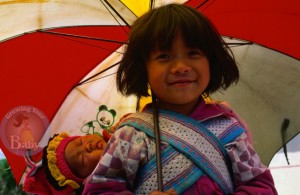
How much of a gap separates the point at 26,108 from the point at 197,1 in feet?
2.63

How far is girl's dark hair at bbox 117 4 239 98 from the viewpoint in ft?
3.04

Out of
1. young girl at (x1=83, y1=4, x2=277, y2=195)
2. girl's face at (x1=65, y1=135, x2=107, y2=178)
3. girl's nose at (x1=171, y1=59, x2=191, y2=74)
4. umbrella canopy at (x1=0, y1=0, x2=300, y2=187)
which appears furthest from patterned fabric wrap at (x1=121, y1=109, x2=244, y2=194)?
umbrella canopy at (x1=0, y1=0, x2=300, y2=187)

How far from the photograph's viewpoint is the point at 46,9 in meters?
1.37

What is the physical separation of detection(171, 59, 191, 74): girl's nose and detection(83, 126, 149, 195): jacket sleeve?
197 mm

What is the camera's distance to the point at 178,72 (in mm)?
907

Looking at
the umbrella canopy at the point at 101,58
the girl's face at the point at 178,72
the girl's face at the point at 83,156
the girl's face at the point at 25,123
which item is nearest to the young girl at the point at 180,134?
the girl's face at the point at 178,72

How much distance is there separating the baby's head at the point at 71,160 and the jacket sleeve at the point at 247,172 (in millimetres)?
512

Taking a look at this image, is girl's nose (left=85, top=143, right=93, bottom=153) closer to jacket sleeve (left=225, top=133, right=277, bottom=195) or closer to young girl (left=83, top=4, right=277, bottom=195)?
young girl (left=83, top=4, right=277, bottom=195)

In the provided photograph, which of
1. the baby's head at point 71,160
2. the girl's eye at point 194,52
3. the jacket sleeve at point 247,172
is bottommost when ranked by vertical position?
the jacket sleeve at point 247,172

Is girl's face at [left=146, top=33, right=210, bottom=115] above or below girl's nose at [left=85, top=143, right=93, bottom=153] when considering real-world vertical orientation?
above

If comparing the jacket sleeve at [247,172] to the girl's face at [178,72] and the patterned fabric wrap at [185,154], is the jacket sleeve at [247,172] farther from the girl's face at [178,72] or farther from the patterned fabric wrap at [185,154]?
the girl's face at [178,72]

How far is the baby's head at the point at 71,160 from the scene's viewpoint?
1258 millimetres

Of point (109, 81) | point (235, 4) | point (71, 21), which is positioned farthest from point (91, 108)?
point (235, 4)

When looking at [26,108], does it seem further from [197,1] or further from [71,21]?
[197,1]
